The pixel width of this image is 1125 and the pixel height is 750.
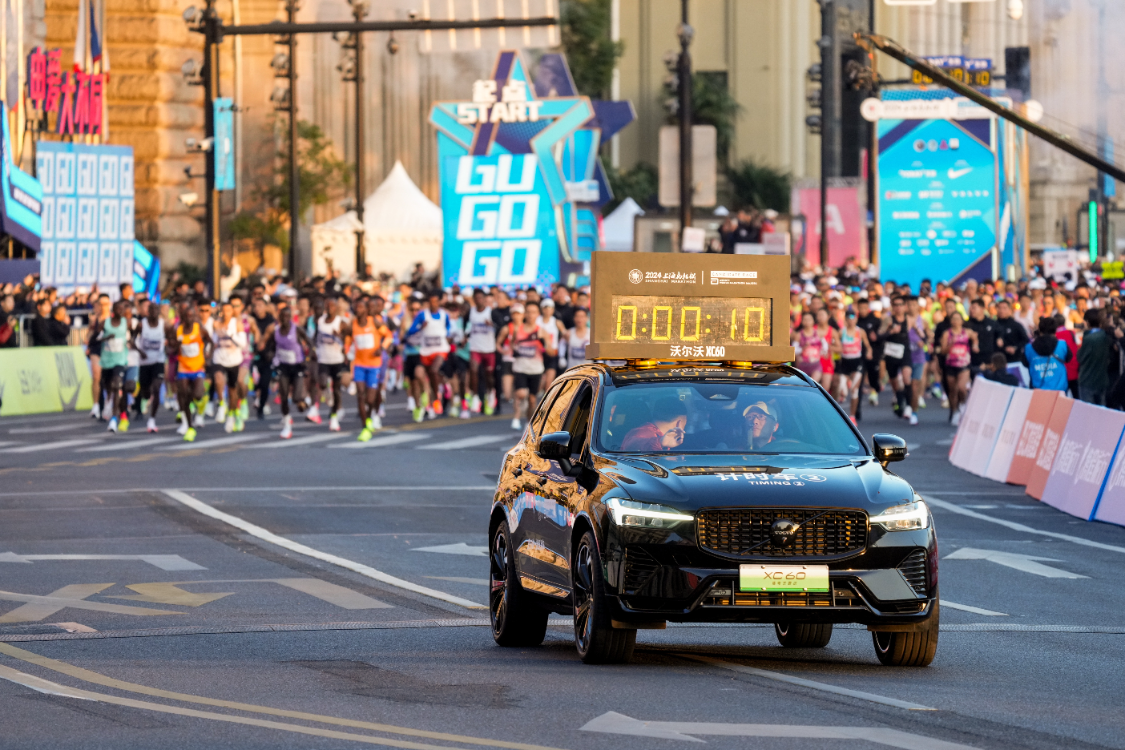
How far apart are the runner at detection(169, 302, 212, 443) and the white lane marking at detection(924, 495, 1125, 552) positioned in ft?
34.2

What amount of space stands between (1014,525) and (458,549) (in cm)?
529

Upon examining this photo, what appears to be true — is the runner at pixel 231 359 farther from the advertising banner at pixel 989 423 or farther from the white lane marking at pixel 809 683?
the white lane marking at pixel 809 683

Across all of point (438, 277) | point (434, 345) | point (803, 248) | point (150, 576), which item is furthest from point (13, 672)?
point (803, 248)

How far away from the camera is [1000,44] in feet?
123

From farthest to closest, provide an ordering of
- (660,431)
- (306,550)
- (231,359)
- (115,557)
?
1. (231,359)
2. (306,550)
3. (115,557)
4. (660,431)

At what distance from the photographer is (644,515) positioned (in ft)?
30.2

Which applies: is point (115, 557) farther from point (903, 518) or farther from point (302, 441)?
point (302, 441)

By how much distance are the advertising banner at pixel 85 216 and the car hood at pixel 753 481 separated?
2764 centimetres

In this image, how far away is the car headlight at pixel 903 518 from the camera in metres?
9.27

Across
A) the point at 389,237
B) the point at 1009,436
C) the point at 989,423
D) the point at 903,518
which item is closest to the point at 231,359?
the point at 989,423

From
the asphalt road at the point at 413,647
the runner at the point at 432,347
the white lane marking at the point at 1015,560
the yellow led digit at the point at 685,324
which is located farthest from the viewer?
the runner at the point at 432,347

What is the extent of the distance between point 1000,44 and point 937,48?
31.5 meters

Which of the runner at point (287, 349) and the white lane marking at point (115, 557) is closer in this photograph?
the white lane marking at point (115, 557)

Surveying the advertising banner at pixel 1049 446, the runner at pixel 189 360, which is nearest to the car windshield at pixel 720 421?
the advertising banner at pixel 1049 446
